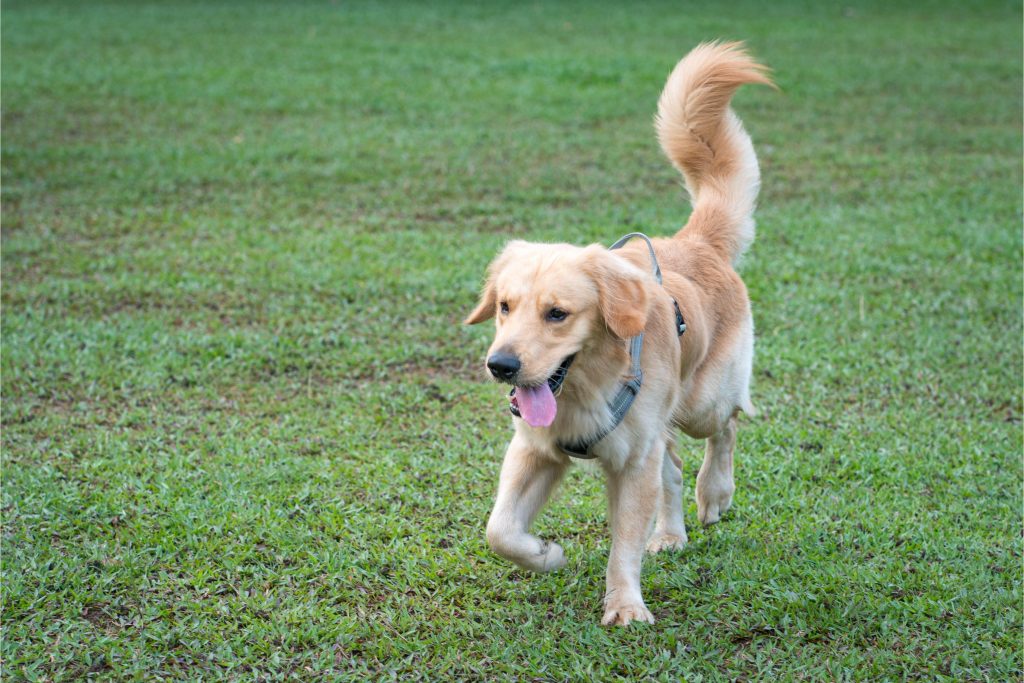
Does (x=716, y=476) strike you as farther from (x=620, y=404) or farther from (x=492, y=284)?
(x=492, y=284)


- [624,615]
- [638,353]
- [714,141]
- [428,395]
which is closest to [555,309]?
[638,353]

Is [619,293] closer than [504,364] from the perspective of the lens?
No

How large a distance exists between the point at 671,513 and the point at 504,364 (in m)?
1.51

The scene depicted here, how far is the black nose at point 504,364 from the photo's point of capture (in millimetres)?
3295

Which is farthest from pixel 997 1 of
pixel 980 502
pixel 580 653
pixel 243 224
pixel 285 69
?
pixel 580 653

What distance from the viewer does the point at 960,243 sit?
820cm

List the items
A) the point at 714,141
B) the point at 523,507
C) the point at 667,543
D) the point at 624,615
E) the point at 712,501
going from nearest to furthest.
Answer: the point at 624,615
the point at 523,507
the point at 667,543
the point at 712,501
the point at 714,141

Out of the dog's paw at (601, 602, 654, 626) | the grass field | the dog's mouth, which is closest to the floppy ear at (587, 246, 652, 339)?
the dog's mouth

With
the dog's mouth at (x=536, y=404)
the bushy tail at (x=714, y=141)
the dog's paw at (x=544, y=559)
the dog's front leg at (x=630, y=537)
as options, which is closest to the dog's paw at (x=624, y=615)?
the dog's front leg at (x=630, y=537)

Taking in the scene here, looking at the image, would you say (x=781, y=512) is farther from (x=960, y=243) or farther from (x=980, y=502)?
(x=960, y=243)

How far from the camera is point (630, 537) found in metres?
3.81

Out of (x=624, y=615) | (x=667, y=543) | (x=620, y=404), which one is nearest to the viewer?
(x=620, y=404)

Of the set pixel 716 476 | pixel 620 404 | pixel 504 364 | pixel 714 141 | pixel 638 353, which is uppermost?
pixel 714 141

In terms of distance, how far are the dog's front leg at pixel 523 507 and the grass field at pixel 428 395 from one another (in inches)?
8.8
